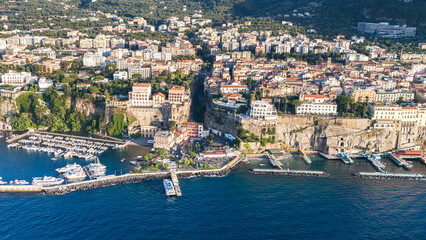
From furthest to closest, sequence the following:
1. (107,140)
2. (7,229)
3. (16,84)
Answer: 1. (16,84)
2. (107,140)
3. (7,229)

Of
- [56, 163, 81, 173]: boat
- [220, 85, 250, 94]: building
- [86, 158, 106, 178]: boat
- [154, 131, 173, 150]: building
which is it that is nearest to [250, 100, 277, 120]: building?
[220, 85, 250, 94]: building

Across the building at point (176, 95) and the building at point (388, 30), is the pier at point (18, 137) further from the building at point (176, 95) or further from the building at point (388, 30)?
the building at point (388, 30)

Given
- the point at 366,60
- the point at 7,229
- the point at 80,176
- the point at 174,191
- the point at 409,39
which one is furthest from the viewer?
the point at 409,39

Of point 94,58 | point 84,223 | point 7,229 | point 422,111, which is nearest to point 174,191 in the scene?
point 84,223

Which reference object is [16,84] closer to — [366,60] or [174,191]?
[174,191]

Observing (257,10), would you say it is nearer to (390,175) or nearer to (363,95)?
(363,95)

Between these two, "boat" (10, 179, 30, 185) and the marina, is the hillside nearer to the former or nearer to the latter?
the marina
